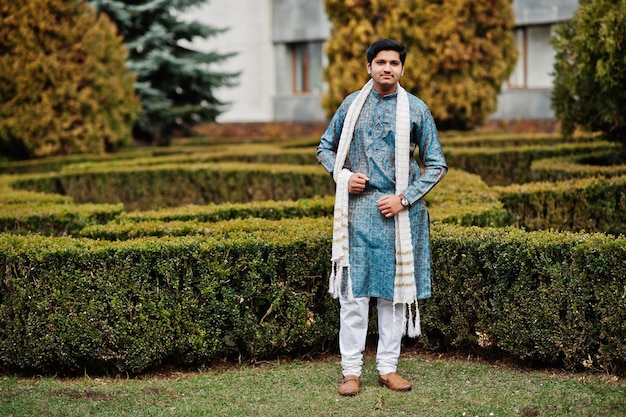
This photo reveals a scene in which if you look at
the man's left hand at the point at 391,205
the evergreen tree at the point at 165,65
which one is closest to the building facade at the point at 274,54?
the evergreen tree at the point at 165,65

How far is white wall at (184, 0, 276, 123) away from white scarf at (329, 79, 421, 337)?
20187 mm

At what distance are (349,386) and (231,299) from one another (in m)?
1.05

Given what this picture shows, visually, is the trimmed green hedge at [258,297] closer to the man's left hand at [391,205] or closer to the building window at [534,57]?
the man's left hand at [391,205]

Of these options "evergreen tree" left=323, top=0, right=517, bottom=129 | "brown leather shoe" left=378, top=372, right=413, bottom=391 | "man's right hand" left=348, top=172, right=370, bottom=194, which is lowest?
"brown leather shoe" left=378, top=372, right=413, bottom=391

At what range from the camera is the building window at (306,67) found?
24623 mm

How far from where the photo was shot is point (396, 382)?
4.85m

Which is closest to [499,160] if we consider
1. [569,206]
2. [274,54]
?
[569,206]

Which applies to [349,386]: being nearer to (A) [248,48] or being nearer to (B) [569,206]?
(B) [569,206]

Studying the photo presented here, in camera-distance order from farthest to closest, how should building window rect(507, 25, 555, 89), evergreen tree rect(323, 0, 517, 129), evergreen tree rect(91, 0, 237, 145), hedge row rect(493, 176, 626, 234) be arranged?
1. building window rect(507, 25, 555, 89)
2. evergreen tree rect(91, 0, 237, 145)
3. evergreen tree rect(323, 0, 517, 129)
4. hedge row rect(493, 176, 626, 234)

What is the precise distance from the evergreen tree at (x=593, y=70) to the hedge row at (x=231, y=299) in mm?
3547

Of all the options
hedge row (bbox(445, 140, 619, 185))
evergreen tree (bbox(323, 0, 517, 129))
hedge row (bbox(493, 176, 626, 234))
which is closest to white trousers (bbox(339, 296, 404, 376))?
hedge row (bbox(493, 176, 626, 234))

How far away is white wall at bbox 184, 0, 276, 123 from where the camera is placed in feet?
80.9

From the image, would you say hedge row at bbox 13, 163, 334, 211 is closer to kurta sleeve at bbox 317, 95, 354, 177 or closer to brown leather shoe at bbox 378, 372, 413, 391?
kurta sleeve at bbox 317, 95, 354, 177

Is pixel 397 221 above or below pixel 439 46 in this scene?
below
